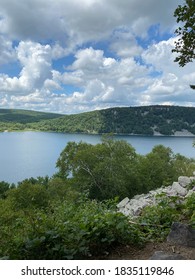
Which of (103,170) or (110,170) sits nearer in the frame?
(103,170)

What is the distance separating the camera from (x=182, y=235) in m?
5.70

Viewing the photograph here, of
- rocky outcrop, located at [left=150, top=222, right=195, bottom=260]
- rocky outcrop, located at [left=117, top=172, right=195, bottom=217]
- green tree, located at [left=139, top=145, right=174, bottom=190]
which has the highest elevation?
rocky outcrop, located at [left=150, top=222, right=195, bottom=260]

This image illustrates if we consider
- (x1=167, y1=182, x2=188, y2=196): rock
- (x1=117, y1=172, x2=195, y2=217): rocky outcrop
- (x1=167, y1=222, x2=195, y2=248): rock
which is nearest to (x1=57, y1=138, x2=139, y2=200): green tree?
(x1=117, y1=172, x2=195, y2=217): rocky outcrop

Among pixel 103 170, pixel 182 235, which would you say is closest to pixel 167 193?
pixel 182 235

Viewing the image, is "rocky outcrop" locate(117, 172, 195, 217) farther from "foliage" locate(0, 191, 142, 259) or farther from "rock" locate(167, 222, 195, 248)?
"foliage" locate(0, 191, 142, 259)

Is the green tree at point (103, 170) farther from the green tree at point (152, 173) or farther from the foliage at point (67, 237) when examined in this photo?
the foliage at point (67, 237)

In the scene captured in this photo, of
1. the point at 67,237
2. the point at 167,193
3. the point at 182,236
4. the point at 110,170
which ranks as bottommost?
the point at 110,170

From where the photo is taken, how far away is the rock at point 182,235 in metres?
5.61

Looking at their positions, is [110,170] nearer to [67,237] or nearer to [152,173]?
[152,173]

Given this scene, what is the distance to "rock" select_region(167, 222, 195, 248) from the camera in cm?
561

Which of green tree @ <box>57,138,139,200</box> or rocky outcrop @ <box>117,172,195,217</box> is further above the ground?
rocky outcrop @ <box>117,172,195,217</box>

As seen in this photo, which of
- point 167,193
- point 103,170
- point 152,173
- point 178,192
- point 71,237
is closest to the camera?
point 71,237
